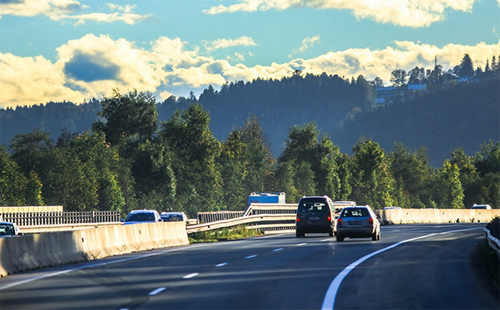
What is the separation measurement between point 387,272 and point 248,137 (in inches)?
5982

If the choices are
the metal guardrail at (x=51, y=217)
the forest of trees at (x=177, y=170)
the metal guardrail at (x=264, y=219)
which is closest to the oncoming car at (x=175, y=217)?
the metal guardrail at (x=264, y=219)

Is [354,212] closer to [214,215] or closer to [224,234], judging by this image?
[224,234]

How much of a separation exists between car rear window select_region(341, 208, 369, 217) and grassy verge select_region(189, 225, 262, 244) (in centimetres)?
720

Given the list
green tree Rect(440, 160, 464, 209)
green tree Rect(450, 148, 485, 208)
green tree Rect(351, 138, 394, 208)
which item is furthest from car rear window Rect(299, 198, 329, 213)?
green tree Rect(450, 148, 485, 208)

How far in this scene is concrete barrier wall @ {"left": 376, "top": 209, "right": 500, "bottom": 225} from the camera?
61.0 metres

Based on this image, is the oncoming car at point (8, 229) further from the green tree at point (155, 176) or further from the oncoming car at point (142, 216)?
the green tree at point (155, 176)

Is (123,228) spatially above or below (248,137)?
below

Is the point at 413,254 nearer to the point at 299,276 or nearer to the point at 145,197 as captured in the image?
the point at 299,276

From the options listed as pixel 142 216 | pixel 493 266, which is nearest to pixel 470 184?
pixel 142 216

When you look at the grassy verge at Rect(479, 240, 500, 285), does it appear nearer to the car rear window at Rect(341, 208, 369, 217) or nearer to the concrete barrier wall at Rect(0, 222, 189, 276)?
the car rear window at Rect(341, 208, 369, 217)

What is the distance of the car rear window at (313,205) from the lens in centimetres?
3655

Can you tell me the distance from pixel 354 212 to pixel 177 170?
69638mm

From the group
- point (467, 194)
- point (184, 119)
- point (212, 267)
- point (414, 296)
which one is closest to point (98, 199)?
point (184, 119)

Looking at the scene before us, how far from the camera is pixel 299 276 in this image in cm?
1655
